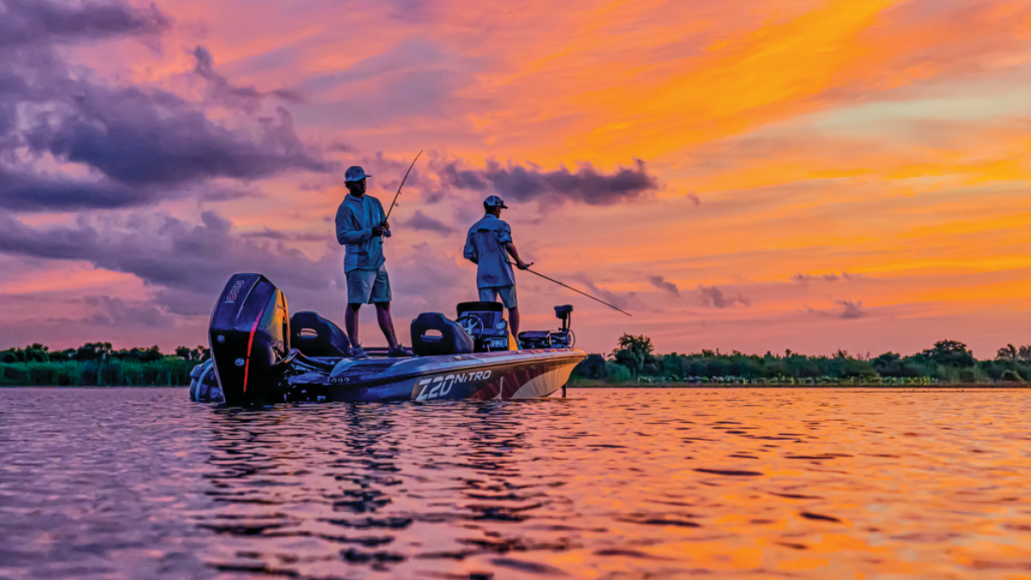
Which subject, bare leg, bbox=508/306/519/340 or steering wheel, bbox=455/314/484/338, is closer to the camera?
steering wheel, bbox=455/314/484/338

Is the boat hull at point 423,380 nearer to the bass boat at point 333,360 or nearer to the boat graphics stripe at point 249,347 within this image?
the bass boat at point 333,360

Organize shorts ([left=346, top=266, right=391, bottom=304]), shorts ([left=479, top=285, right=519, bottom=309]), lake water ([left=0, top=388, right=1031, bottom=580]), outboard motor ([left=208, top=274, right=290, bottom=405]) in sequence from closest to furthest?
lake water ([left=0, top=388, right=1031, bottom=580])
outboard motor ([left=208, top=274, right=290, bottom=405])
shorts ([left=346, top=266, right=391, bottom=304])
shorts ([left=479, top=285, right=519, bottom=309])

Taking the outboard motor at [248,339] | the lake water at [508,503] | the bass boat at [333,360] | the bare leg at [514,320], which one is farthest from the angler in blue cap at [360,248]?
the lake water at [508,503]

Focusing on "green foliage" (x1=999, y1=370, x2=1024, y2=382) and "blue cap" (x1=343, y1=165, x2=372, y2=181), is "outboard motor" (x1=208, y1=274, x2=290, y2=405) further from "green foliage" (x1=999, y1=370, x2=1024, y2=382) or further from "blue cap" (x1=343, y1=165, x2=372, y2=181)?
"green foliage" (x1=999, y1=370, x2=1024, y2=382)

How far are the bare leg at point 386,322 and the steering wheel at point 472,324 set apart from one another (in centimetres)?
139

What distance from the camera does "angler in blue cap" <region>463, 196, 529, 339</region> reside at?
15.2 metres

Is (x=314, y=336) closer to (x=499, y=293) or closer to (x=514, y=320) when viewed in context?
(x=499, y=293)

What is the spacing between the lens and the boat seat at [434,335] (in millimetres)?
13578

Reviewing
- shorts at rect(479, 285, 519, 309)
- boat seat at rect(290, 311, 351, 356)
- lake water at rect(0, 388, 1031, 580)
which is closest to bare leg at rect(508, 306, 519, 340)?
shorts at rect(479, 285, 519, 309)

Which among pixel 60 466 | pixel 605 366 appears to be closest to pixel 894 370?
pixel 605 366

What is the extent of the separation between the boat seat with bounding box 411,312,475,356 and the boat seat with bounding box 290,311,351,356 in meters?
1.02

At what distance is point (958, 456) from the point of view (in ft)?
22.9

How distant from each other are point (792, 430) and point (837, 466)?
10.7 feet

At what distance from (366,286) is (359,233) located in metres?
0.75
